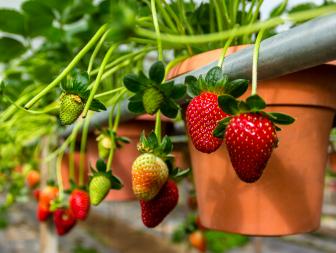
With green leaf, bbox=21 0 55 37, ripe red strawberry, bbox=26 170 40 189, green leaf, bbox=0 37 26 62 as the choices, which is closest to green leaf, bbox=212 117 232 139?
green leaf, bbox=21 0 55 37

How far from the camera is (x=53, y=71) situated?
3.22 ft

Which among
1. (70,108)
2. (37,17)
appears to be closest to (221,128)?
(70,108)

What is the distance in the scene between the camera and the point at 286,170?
455 millimetres

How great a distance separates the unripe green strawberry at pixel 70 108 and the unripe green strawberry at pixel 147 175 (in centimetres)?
7

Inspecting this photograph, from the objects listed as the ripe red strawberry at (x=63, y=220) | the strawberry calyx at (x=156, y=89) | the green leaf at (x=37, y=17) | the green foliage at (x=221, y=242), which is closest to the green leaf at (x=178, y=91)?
the strawberry calyx at (x=156, y=89)

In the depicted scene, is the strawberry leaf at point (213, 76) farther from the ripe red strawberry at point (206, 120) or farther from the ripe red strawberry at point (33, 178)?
the ripe red strawberry at point (33, 178)

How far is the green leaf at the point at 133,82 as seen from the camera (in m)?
0.35

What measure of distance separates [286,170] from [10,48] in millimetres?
757

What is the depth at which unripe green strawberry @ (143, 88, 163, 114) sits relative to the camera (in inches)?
13.9

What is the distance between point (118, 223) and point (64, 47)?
542cm

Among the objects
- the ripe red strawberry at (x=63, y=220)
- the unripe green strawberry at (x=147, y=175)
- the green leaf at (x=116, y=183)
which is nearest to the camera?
the unripe green strawberry at (x=147, y=175)

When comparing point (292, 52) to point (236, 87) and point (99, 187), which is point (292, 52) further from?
point (99, 187)

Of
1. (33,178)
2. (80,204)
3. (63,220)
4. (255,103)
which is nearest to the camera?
(255,103)

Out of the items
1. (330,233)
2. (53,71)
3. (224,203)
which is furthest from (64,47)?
(330,233)
